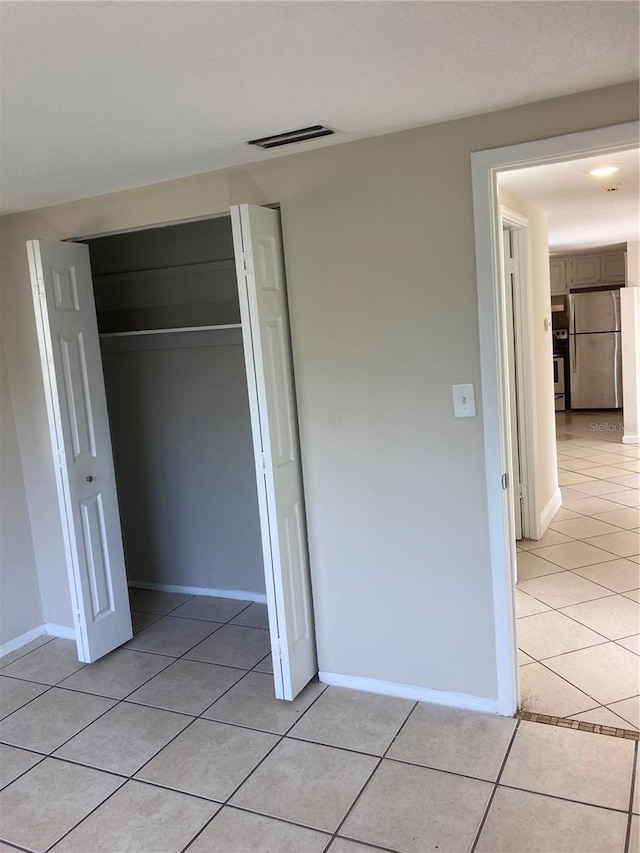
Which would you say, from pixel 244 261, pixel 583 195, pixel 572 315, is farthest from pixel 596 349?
pixel 244 261

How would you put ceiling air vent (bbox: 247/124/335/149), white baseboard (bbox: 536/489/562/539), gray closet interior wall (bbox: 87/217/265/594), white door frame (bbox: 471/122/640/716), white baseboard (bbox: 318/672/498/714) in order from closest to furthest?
white door frame (bbox: 471/122/640/716), ceiling air vent (bbox: 247/124/335/149), white baseboard (bbox: 318/672/498/714), gray closet interior wall (bbox: 87/217/265/594), white baseboard (bbox: 536/489/562/539)

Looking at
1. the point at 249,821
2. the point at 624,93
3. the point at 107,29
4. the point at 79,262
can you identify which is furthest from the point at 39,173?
the point at 249,821

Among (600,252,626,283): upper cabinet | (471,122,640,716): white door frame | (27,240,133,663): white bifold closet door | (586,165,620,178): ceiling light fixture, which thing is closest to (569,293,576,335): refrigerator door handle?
(600,252,626,283): upper cabinet

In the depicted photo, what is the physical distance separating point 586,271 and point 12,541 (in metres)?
7.89

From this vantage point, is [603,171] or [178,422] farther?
[178,422]

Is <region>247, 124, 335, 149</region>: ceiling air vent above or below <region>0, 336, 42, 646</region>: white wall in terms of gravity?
above

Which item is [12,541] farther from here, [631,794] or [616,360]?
[616,360]

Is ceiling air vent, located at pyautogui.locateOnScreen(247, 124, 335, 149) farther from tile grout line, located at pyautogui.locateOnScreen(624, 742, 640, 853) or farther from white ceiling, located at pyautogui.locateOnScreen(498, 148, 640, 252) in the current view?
tile grout line, located at pyautogui.locateOnScreen(624, 742, 640, 853)

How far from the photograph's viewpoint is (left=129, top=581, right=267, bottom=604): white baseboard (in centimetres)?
401

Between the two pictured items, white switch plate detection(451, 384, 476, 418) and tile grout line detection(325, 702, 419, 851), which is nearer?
tile grout line detection(325, 702, 419, 851)

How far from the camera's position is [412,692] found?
2805 mm

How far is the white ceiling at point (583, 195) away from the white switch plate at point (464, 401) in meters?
0.82

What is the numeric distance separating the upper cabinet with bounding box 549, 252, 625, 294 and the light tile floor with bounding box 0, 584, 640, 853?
7468 mm

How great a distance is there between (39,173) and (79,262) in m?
0.65
